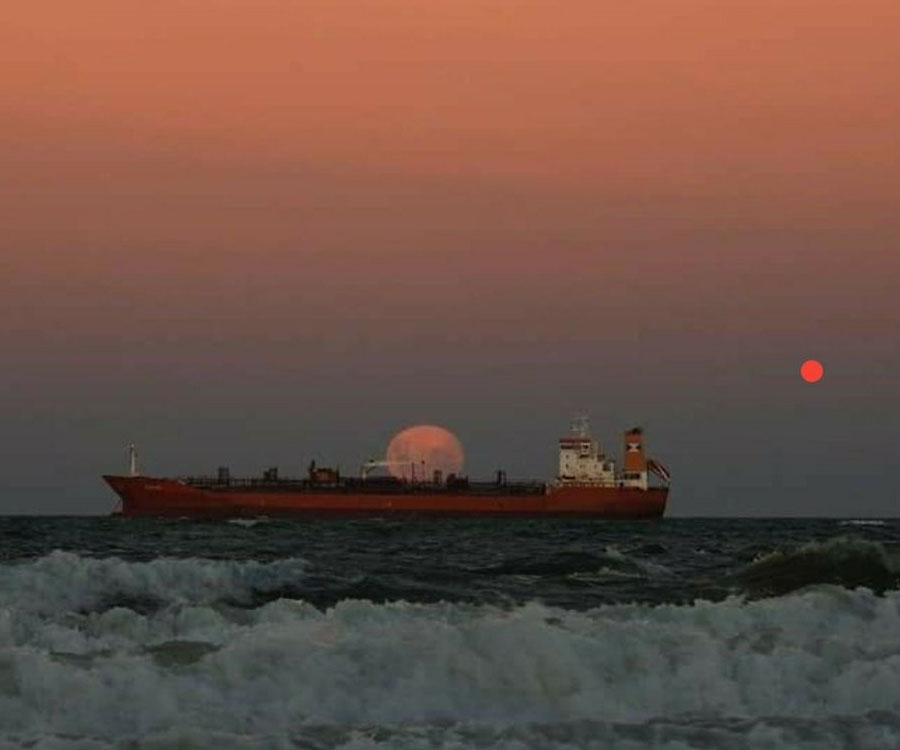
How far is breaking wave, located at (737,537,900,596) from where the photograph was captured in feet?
93.8

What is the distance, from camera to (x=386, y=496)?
112 m

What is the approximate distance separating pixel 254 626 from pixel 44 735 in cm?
505

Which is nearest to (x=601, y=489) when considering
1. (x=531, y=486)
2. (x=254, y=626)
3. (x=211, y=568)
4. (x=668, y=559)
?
Result: (x=531, y=486)

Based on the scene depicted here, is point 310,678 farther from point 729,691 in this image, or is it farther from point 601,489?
point 601,489

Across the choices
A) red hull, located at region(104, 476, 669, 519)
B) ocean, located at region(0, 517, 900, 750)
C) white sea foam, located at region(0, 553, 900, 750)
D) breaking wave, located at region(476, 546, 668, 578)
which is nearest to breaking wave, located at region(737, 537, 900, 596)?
breaking wave, located at region(476, 546, 668, 578)

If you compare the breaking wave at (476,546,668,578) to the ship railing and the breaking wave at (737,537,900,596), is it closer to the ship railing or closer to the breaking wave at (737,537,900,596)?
the breaking wave at (737,537,900,596)

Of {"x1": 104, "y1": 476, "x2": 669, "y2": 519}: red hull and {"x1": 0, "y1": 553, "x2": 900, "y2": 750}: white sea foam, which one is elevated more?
{"x1": 104, "y1": 476, "x2": 669, "y2": 519}: red hull

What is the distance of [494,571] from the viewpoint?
3600cm

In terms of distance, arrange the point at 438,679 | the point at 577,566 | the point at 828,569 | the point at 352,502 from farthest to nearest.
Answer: the point at 352,502, the point at 577,566, the point at 828,569, the point at 438,679

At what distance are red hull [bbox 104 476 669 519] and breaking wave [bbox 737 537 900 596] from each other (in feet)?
263

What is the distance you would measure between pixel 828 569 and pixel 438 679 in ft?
49.2

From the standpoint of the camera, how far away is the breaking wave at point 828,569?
1126 inches

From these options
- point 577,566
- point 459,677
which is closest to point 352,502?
point 577,566

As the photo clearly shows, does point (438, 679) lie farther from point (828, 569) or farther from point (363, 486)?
point (363, 486)
